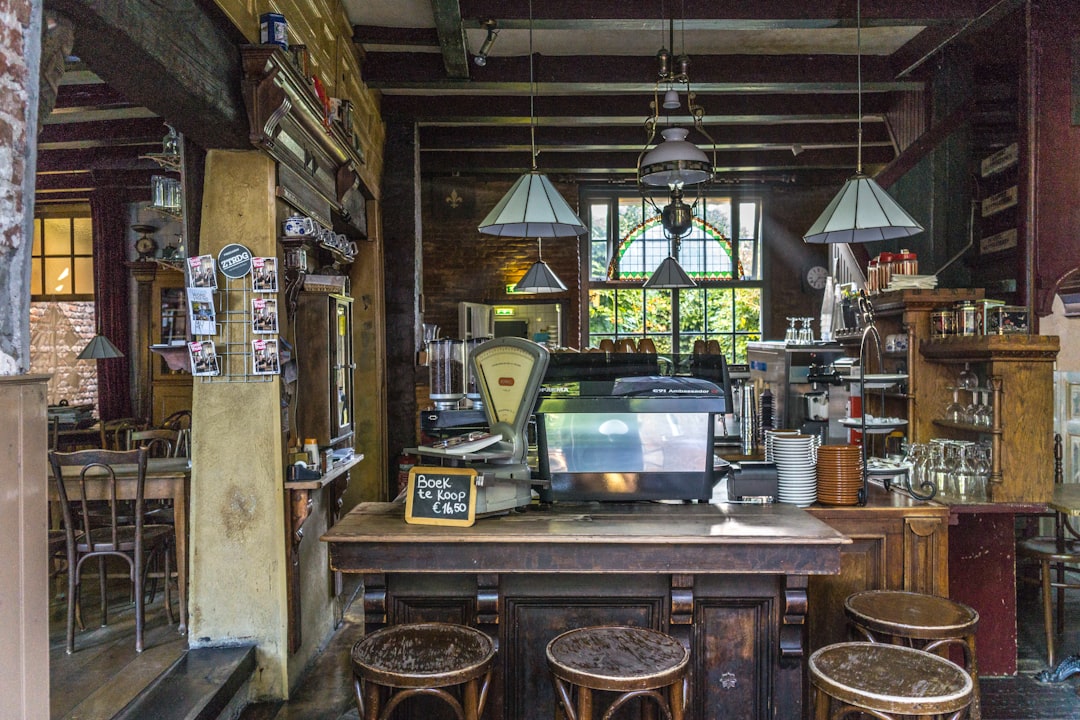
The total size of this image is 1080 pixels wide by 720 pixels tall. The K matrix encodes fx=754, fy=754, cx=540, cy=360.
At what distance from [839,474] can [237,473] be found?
2.62 meters

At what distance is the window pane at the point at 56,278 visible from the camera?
9078 millimetres

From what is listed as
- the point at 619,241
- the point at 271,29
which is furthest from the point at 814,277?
the point at 271,29

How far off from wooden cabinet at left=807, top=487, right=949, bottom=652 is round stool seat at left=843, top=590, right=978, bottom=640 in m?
0.26

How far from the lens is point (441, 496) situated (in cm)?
251

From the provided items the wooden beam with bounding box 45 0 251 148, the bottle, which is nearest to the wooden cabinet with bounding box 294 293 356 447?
the bottle

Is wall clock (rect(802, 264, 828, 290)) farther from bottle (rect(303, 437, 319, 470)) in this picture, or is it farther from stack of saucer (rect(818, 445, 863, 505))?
bottle (rect(303, 437, 319, 470))

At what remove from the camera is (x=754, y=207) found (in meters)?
10.6

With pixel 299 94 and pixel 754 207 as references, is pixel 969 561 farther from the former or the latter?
pixel 754 207

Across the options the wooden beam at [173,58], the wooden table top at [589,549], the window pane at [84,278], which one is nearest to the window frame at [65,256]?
the window pane at [84,278]

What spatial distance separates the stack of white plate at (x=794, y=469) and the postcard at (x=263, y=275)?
2306 mm

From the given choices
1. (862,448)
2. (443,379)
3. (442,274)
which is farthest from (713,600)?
(442,274)

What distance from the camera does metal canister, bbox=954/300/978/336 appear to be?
376cm

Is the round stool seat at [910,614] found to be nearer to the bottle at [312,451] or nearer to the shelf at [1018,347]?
the shelf at [1018,347]

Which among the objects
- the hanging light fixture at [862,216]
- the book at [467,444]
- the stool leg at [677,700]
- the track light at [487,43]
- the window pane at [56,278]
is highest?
the track light at [487,43]
